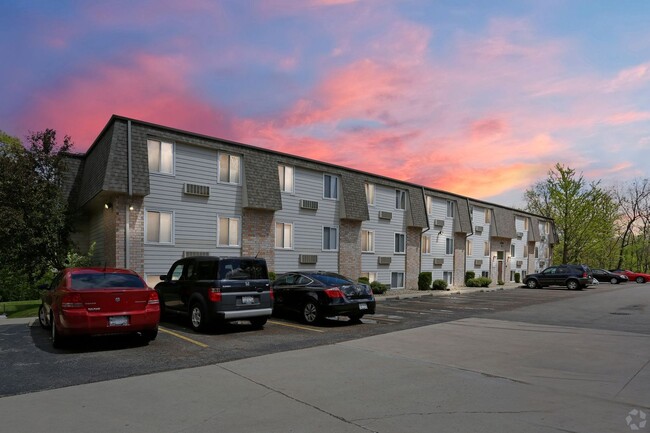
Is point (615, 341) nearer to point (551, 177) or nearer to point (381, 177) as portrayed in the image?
point (381, 177)

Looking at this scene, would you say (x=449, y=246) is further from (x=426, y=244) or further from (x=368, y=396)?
(x=368, y=396)

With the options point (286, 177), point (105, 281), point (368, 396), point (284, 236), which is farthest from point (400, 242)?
point (368, 396)

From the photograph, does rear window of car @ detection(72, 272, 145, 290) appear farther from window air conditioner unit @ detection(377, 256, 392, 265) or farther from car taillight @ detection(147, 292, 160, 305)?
window air conditioner unit @ detection(377, 256, 392, 265)

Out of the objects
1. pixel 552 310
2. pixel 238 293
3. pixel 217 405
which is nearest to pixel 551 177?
pixel 552 310

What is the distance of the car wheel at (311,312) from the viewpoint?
1277 cm

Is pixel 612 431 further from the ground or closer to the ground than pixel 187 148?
closer to the ground

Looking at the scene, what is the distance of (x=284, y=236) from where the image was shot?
74.1ft

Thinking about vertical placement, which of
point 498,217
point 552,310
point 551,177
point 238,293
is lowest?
point 552,310

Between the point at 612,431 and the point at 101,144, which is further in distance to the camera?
the point at 101,144

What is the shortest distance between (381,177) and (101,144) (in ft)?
56.0

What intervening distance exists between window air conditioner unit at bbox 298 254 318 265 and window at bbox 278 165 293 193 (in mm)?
3546

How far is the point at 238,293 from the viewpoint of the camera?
11.1m

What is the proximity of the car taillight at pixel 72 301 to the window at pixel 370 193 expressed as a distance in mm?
21248

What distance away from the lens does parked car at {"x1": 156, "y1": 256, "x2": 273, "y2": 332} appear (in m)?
10.9
